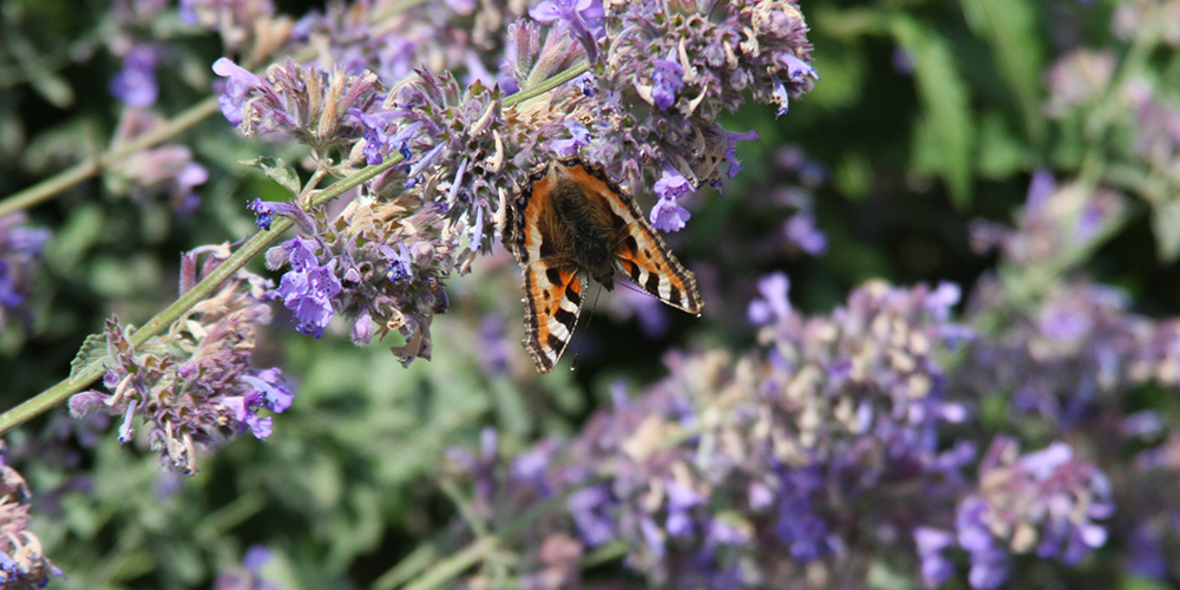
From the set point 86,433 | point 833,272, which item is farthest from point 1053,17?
point 86,433

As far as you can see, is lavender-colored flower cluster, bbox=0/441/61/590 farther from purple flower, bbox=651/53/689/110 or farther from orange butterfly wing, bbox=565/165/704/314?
purple flower, bbox=651/53/689/110

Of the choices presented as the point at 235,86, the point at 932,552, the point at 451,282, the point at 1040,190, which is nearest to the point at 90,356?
the point at 235,86

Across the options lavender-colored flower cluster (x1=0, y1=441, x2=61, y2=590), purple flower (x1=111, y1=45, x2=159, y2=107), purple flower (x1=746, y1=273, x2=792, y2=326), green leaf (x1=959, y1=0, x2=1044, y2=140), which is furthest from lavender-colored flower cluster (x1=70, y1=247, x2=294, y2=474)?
green leaf (x1=959, y1=0, x2=1044, y2=140)

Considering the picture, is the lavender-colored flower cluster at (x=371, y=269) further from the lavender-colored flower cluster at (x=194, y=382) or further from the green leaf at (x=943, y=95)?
the green leaf at (x=943, y=95)

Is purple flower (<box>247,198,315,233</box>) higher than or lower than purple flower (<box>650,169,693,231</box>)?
higher

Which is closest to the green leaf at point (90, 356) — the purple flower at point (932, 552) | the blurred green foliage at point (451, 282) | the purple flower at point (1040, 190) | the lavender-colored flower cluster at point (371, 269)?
the lavender-colored flower cluster at point (371, 269)

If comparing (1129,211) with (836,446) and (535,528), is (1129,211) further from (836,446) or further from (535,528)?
(535,528)
